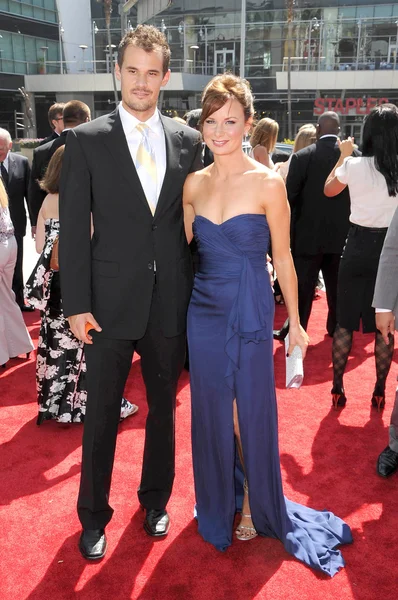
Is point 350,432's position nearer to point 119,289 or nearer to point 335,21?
point 119,289

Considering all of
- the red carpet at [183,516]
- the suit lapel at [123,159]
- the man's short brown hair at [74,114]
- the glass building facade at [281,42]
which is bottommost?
the red carpet at [183,516]

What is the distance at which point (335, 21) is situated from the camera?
31266 millimetres

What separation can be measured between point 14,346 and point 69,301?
2.74 metres

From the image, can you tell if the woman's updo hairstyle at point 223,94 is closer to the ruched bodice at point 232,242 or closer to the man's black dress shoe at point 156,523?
the ruched bodice at point 232,242

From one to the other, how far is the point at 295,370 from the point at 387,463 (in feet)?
3.93

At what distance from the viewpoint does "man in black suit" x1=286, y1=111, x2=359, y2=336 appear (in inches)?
201

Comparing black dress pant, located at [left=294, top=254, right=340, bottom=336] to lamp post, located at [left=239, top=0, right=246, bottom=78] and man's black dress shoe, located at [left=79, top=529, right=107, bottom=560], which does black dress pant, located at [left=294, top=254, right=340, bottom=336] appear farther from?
lamp post, located at [left=239, top=0, right=246, bottom=78]

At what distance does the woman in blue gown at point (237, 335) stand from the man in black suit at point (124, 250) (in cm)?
12

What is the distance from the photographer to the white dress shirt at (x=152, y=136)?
8.40 feet

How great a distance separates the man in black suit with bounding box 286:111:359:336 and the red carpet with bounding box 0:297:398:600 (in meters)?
1.21

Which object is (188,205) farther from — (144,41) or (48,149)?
(48,149)

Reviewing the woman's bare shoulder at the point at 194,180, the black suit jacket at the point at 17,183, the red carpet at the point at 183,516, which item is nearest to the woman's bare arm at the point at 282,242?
the woman's bare shoulder at the point at 194,180

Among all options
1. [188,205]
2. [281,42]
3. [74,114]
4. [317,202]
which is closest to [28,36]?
[281,42]

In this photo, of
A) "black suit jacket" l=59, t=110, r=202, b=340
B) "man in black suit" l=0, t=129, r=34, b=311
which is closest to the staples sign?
"man in black suit" l=0, t=129, r=34, b=311
